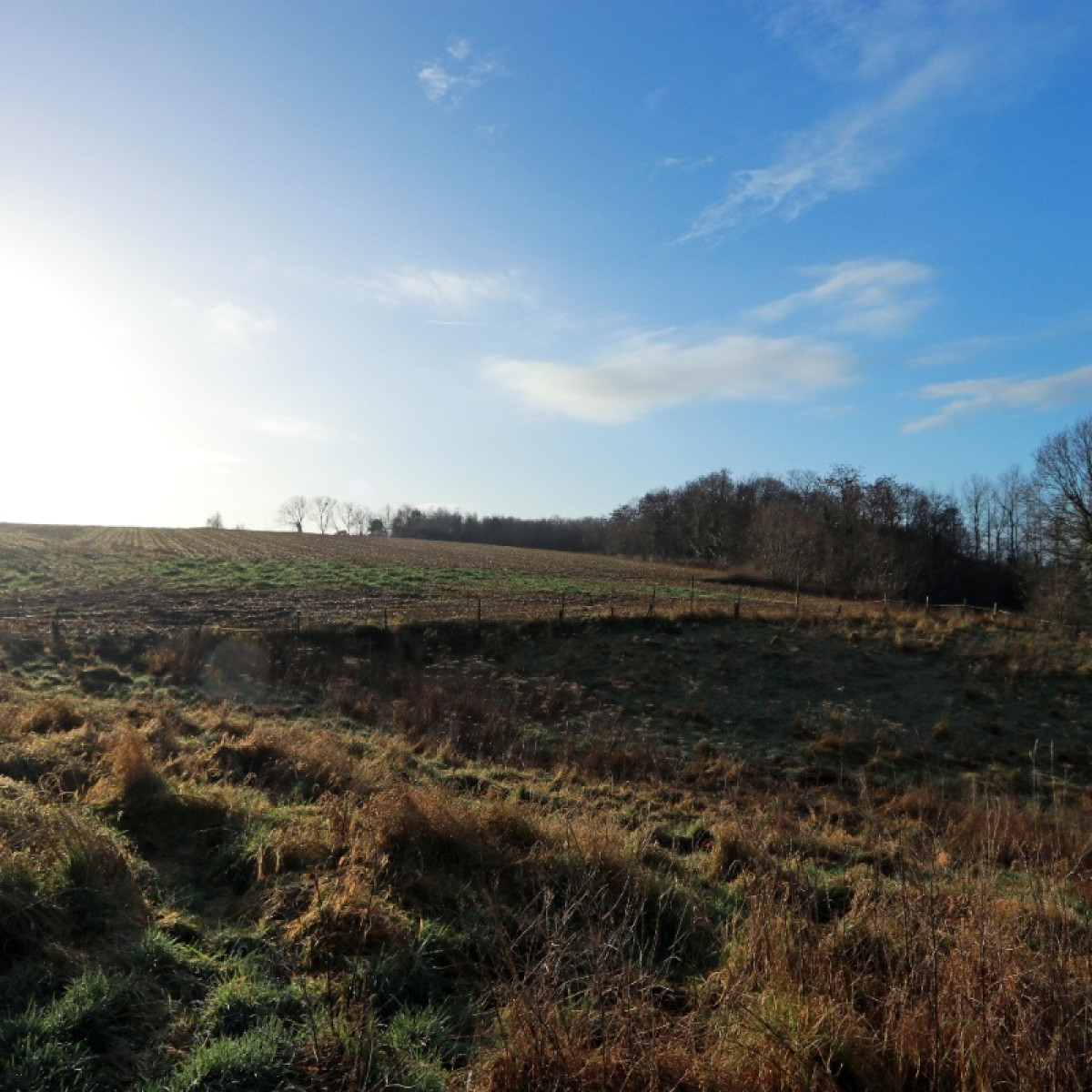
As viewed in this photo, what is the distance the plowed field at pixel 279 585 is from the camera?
29.5 metres

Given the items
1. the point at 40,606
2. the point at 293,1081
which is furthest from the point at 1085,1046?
the point at 40,606

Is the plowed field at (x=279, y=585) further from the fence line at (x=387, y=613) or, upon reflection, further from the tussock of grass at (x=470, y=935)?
the tussock of grass at (x=470, y=935)

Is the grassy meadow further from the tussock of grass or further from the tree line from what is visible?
the tree line

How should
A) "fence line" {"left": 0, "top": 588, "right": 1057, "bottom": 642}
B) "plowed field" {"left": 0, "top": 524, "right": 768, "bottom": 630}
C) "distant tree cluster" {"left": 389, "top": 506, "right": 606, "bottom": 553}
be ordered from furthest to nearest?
"distant tree cluster" {"left": 389, "top": 506, "right": 606, "bottom": 553}, "plowed field" {"left": 0, "top": 524, "right": 768, "bottom": 630}, "fence line" {"left": 0, "top": 588, "right": 1057, "bottom": 642}

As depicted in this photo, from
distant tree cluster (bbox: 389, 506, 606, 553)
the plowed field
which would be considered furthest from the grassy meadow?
distant tree cluster (bbox: 389, 506, 606, 553)

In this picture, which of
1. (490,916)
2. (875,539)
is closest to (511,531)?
(875,539)

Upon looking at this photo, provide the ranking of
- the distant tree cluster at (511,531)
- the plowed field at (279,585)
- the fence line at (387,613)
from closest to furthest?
the fence line at (387,613), the plowed field at (279,585), the distant tree cluster at (511,531)

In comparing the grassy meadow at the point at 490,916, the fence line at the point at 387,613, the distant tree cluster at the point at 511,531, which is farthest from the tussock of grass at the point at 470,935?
→ the distant tree cluster at the point at 511,531

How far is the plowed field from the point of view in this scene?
96.9 feet

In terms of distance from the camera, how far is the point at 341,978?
4613mm

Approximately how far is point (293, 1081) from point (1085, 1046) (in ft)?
12.5

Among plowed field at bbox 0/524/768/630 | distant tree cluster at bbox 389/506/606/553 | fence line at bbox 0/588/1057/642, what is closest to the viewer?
fence line at bbox 0/588/1057/642

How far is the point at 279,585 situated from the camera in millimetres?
39281

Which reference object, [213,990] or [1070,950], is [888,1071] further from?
[213,990]
